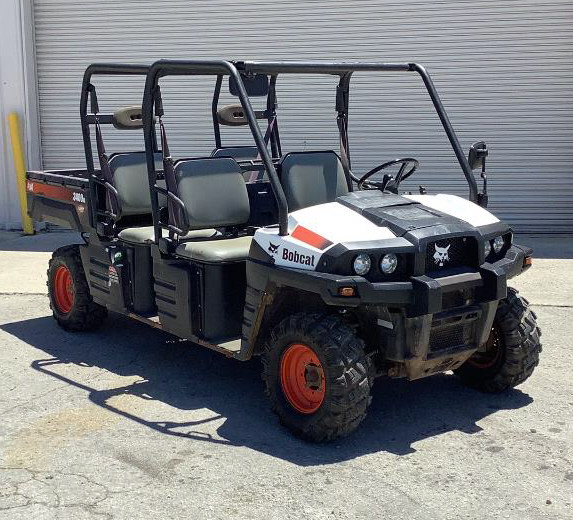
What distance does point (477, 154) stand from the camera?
17.8 ft

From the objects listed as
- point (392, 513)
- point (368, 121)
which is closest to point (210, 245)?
point (392, 513)

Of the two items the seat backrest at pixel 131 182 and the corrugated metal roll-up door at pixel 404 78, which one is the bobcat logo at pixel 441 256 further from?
the corrugated metal roll-up door at pixel 404 78

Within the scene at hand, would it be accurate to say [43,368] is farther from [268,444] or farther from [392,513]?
[392,513]

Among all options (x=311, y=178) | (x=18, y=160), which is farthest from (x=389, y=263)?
(x=18, y=160)

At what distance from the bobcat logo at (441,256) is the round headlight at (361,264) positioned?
1.37ft

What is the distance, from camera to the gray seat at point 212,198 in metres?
5.65

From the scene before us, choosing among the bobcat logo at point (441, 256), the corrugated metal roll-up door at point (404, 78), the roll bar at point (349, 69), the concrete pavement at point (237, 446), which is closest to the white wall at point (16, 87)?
the corrugated metal roll-up door at point (404, 78)

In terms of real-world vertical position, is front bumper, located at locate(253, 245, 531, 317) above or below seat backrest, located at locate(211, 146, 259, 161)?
below

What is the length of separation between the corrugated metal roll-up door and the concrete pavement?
4680 mm

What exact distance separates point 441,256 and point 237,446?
1.50 m

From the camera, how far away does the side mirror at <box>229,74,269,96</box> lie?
5.31m

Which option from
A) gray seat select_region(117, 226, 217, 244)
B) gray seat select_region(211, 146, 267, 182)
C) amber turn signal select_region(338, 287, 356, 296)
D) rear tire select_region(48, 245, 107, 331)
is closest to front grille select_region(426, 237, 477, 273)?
amber turn signal select_region(338, 287, 356, 296)

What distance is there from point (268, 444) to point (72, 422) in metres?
1.19

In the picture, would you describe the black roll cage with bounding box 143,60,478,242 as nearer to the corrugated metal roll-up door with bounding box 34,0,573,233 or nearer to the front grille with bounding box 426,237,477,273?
the front grille with bounding box 426,237,477,273
